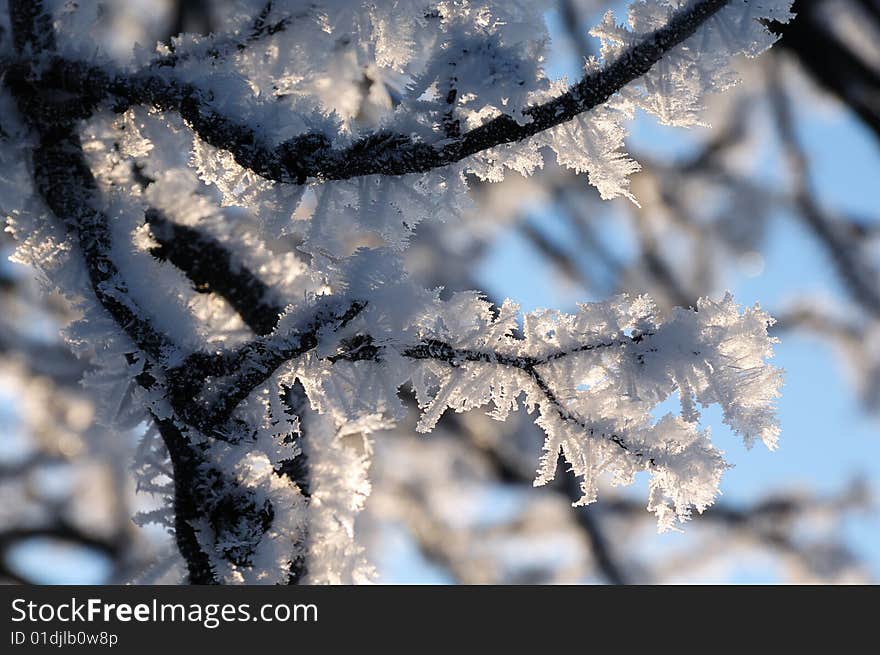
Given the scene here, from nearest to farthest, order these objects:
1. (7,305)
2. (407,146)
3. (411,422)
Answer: (407,146), (411,422), (7,305)

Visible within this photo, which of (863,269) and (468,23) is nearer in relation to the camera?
(468,23)

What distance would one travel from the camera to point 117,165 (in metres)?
0.93

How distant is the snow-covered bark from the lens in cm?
72

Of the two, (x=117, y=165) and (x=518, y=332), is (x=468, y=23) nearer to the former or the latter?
(x=518, y=332)

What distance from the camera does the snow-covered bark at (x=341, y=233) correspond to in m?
0.72

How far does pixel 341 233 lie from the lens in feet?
2.66

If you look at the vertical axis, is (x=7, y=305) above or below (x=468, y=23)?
above

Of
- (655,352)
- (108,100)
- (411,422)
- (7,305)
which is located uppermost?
(7,305)

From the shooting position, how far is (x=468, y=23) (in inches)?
29.3
